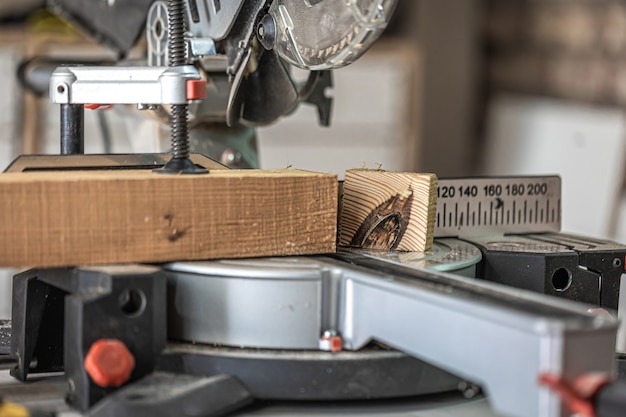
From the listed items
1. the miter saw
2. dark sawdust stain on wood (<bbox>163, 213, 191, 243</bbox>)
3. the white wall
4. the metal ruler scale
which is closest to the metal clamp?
the miter saw

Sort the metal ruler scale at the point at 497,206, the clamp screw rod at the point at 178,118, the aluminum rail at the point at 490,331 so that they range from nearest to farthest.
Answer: the aluminum rail at the point at 490,331 → the clamp screw rod at the point at 178,118 → the metal ruler scale at the point at 497,206

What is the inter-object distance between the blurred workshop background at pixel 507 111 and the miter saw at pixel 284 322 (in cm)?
211

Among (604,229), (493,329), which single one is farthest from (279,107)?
(604,229)

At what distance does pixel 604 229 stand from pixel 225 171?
2.69 m

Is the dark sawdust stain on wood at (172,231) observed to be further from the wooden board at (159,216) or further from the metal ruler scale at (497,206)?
the metal ruler scale at (497,206)

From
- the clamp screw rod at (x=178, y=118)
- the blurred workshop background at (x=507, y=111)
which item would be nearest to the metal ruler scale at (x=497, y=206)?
the clamp screw rod at (x=178, y=118)

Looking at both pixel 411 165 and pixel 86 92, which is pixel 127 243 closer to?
pixel 86 92

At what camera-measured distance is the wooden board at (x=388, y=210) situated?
1.19 meters

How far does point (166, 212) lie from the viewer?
107cm

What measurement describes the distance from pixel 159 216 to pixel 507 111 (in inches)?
146

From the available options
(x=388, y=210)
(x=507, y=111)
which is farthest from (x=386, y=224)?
(x=507, y=111)

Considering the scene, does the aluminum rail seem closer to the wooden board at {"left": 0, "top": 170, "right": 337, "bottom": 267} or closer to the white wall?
the wooden board at {"left": 0, "top": 170, "right": 337, "bottom": 267}

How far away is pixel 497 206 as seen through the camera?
54.0 inches

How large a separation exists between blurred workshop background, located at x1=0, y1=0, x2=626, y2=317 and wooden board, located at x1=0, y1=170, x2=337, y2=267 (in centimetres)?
219
